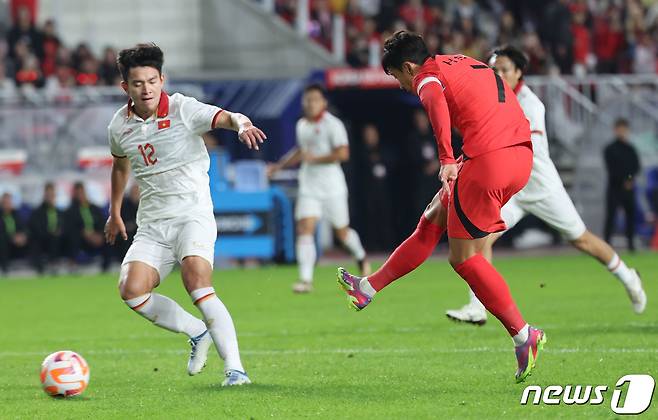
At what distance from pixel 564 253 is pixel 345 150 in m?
8.12

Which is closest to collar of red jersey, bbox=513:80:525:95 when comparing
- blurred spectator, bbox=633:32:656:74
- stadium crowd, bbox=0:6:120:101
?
stadium crowd, bbox=0:6:120:101

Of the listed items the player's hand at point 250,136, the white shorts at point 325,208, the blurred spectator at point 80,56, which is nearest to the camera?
the player's hand at point 250,136

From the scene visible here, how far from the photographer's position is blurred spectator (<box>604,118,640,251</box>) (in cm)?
2220

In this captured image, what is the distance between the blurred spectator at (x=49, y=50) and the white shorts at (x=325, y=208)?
885cm

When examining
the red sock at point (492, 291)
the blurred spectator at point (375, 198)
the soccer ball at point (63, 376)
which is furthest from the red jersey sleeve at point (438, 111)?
the blurred spectator at point (375, 198)

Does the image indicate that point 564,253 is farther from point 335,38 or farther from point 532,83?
point 335,38

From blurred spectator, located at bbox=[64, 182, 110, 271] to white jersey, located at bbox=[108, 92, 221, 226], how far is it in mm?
13299

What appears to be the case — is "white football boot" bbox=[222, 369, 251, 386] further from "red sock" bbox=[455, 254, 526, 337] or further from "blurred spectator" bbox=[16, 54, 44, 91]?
"blurred spectator" bbox=[16, 54, 44, 91]

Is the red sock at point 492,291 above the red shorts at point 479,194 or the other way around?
the other way around

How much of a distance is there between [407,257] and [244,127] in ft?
5.42

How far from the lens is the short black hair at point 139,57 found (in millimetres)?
8266

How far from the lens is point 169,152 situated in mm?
8594

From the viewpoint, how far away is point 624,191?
2238 cm

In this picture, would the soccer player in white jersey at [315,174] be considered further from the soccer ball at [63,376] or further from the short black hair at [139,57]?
the soccer ball at [63,376]
